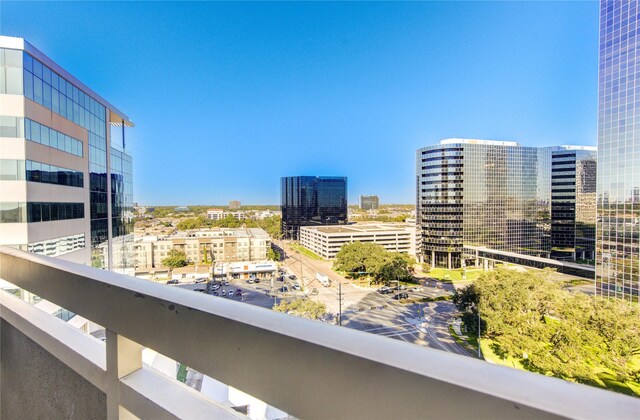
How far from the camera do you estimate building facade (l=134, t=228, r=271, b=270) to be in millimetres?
9404

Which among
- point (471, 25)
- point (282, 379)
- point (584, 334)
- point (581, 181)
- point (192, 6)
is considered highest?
point (471, 25)

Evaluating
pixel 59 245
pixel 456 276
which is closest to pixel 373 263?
pixel 456 276

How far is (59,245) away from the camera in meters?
5.63

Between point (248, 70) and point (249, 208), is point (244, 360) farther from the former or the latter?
point (249, 208)

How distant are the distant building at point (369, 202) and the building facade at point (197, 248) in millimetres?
28228

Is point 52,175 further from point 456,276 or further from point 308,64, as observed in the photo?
point 456,276

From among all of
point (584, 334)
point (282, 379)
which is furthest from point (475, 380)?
point (584, 334)

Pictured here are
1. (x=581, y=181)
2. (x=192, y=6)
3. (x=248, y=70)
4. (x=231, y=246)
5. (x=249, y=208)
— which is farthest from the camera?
(x=249, y=208)

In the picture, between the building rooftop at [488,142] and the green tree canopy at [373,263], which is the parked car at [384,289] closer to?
the green tree canopy at [373,263]

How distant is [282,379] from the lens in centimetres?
28

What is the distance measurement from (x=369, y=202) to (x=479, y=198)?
68.3 ft

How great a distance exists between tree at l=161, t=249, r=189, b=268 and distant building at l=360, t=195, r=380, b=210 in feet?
102

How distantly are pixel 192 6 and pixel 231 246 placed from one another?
26.0 feet

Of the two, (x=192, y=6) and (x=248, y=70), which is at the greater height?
(x=248, y=70)
